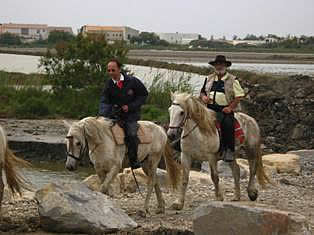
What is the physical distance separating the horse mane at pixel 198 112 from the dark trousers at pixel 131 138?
0.86 m

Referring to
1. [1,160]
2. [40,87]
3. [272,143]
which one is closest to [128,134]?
[1,160]

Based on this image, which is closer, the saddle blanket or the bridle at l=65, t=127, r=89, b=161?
the bridle at l=65, t=127, r=89, b=161

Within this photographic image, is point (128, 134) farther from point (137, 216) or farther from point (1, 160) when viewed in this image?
point (1, 160)

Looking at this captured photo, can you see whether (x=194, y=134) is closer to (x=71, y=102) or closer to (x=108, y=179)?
(x=108, y=179)

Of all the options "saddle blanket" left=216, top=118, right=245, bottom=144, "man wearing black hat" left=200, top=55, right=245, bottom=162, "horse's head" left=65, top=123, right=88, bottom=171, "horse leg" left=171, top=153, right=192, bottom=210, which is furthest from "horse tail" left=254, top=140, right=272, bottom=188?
"horse's head" left=65, top=123, right=88, bottom=171

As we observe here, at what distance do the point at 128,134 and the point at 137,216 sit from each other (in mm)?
1287

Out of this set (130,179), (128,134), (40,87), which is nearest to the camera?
(128,134)

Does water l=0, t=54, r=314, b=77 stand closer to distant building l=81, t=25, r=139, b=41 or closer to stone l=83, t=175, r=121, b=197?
distant building l=81, t=25, r=139, b=41

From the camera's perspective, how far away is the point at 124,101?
35.8 ft

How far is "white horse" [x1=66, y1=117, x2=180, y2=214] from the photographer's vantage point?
10117 millimetres

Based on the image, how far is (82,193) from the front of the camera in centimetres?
962

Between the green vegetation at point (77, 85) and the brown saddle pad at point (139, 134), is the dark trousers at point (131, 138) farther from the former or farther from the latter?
the green vegetation at point (77, 85)

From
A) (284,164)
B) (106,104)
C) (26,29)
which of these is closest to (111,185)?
(106,104)

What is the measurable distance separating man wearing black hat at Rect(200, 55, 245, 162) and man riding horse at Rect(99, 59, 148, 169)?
1670 mm
